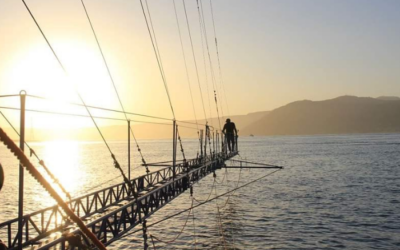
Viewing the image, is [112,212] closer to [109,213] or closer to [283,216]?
[109,213]

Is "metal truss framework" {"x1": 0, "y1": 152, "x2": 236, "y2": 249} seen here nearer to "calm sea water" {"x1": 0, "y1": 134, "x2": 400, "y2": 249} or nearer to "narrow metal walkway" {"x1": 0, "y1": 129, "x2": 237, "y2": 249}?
"narrow metal walkway" {"x1": 0, "y1": 129, "x2": 237, "y2": 249}

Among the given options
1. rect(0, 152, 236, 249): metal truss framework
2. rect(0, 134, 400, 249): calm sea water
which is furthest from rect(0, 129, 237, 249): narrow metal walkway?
rect(0, 134, 400, 249): calm sea water

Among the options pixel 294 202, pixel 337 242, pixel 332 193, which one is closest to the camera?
pixel 337 242

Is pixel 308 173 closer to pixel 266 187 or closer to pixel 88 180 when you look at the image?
pixel 266 187

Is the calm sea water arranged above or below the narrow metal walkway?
below

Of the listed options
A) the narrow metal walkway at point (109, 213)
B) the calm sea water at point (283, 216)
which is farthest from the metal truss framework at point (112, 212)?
the calm sea water at point (283, 216)

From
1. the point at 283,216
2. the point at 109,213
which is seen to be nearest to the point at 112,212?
the point at 109,213

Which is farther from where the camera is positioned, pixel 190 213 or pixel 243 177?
pixel 243 177

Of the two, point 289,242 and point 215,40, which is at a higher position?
point 215,40

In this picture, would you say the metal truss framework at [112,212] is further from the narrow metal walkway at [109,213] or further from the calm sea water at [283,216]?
the calm sea water at [283,216]

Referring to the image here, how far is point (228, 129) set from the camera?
39.2 metres

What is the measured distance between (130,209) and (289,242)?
11.1 m

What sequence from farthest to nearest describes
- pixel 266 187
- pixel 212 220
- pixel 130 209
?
pixel 266 187, pixel 212 220, pixel 130 209

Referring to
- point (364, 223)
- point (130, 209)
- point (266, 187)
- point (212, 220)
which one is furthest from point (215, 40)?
point (130, 209)
